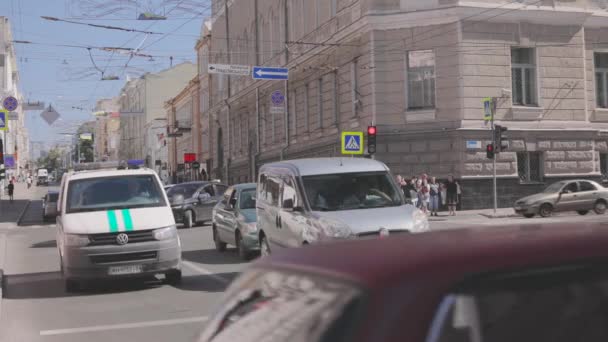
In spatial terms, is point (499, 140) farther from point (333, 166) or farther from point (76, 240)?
point (76, 240)

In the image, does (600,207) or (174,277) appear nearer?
(174,277)

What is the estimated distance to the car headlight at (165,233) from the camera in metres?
12.3

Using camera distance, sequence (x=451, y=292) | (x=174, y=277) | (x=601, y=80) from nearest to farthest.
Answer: (x=451, y=292)
(x=174, y=277)
(x=601, y=80)

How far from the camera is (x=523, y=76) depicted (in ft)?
109

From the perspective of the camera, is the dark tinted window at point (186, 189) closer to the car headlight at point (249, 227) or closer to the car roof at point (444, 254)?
the car headlight at point (249, 227)

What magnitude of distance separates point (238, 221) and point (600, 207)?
17058 millimetres

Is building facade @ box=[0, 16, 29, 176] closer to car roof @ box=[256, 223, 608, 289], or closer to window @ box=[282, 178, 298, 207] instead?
window @ box=[282, 178, 298, 207]

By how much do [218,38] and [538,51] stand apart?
32.7 m

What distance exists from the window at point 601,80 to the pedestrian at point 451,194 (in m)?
8.94

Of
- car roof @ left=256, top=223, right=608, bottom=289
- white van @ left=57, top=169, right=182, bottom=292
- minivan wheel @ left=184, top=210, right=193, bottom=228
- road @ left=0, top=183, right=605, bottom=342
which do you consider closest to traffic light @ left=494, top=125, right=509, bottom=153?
minivan wheel @ left=184, top=210, right=193, bottom=228

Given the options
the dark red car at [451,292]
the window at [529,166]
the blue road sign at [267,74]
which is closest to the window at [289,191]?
the dark red car at [451,292]

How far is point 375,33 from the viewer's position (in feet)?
108

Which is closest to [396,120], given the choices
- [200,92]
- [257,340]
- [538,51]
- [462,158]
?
[462,158]

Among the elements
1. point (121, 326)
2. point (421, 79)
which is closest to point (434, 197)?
point (421, 79)
